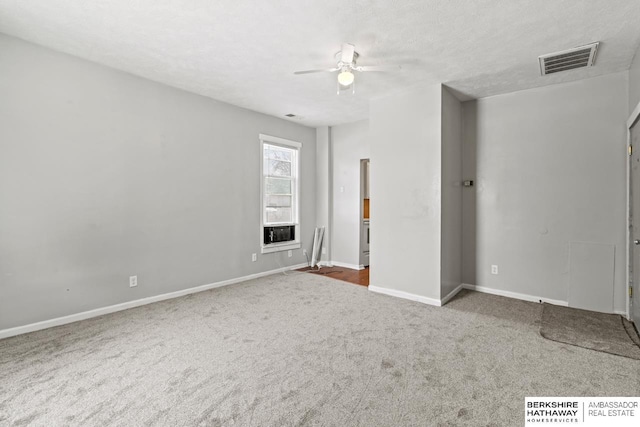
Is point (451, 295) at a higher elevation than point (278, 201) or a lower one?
lower

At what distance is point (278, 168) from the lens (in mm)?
5590

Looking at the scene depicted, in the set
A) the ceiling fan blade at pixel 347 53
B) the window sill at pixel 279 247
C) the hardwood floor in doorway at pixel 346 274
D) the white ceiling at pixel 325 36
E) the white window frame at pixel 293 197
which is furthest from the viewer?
the window sill at pixel 279 247

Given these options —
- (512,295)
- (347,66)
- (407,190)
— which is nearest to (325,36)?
(347,66)

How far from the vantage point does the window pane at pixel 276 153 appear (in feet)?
17.7

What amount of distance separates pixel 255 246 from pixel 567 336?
415 cm

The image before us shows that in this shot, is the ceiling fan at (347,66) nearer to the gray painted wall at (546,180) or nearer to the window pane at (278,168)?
the gray painted wall at (546,180)

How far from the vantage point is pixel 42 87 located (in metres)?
2.99

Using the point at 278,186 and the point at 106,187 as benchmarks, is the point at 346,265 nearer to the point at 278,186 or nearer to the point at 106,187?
the point at 278,186

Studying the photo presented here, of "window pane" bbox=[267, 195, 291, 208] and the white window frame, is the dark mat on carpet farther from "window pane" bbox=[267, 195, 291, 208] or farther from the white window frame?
"window pane" bbox=[267, 195, 291, 208]

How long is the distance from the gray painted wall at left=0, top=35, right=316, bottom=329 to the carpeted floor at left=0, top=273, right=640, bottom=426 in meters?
0.51

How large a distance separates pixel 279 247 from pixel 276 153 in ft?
5.68

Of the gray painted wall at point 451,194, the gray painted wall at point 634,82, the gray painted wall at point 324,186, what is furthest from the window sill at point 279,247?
the gray painted wall at point 634,82

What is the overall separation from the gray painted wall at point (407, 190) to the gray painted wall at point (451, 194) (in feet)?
0.43

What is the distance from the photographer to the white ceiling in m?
2.31
